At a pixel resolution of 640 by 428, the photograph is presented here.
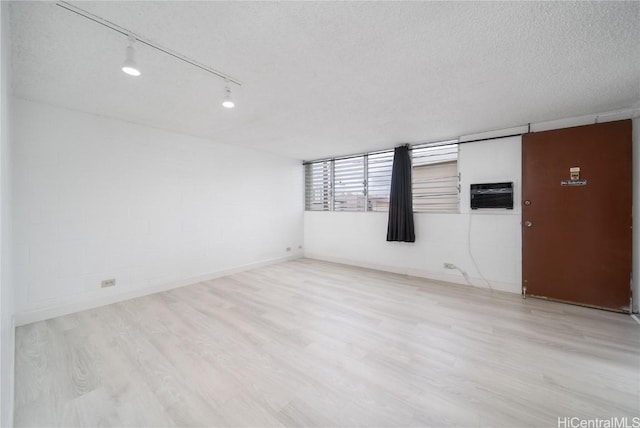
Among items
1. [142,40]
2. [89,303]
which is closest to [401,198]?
[142,40]

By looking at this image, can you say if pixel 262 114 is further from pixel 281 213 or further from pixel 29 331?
pixel 29 331

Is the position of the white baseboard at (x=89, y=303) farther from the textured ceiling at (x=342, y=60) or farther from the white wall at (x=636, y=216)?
the white wall at (x=636, y=216)

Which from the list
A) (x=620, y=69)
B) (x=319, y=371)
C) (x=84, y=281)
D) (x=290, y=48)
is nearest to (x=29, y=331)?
(x=84, y=281)

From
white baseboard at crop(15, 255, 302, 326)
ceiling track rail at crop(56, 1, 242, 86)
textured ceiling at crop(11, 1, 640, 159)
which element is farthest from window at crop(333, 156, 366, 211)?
ceiling track rail at crop(56, 1, 242, 86)

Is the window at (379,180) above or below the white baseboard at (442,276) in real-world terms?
above

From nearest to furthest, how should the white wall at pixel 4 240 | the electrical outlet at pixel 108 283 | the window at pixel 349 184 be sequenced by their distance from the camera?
the white wall at pixel 4 240 → the electrical outlet at pixel 108 283 → the window at pixel 349 184

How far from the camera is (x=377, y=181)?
15.9ft

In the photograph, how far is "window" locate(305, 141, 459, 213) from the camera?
4074 millimetres

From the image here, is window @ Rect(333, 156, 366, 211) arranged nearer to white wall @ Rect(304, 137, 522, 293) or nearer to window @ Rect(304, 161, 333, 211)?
window @ Rect(304, 161, 333, 211)

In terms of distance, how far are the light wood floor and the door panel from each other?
34 cm

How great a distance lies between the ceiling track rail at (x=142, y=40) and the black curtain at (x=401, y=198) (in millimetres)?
2995

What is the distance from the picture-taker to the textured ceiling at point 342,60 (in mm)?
1430

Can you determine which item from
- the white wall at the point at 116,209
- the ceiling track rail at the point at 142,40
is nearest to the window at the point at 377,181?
the white wall at the point at 116,209

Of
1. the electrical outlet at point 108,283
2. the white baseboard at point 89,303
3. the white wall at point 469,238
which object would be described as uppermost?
the white wall at point 469,238
